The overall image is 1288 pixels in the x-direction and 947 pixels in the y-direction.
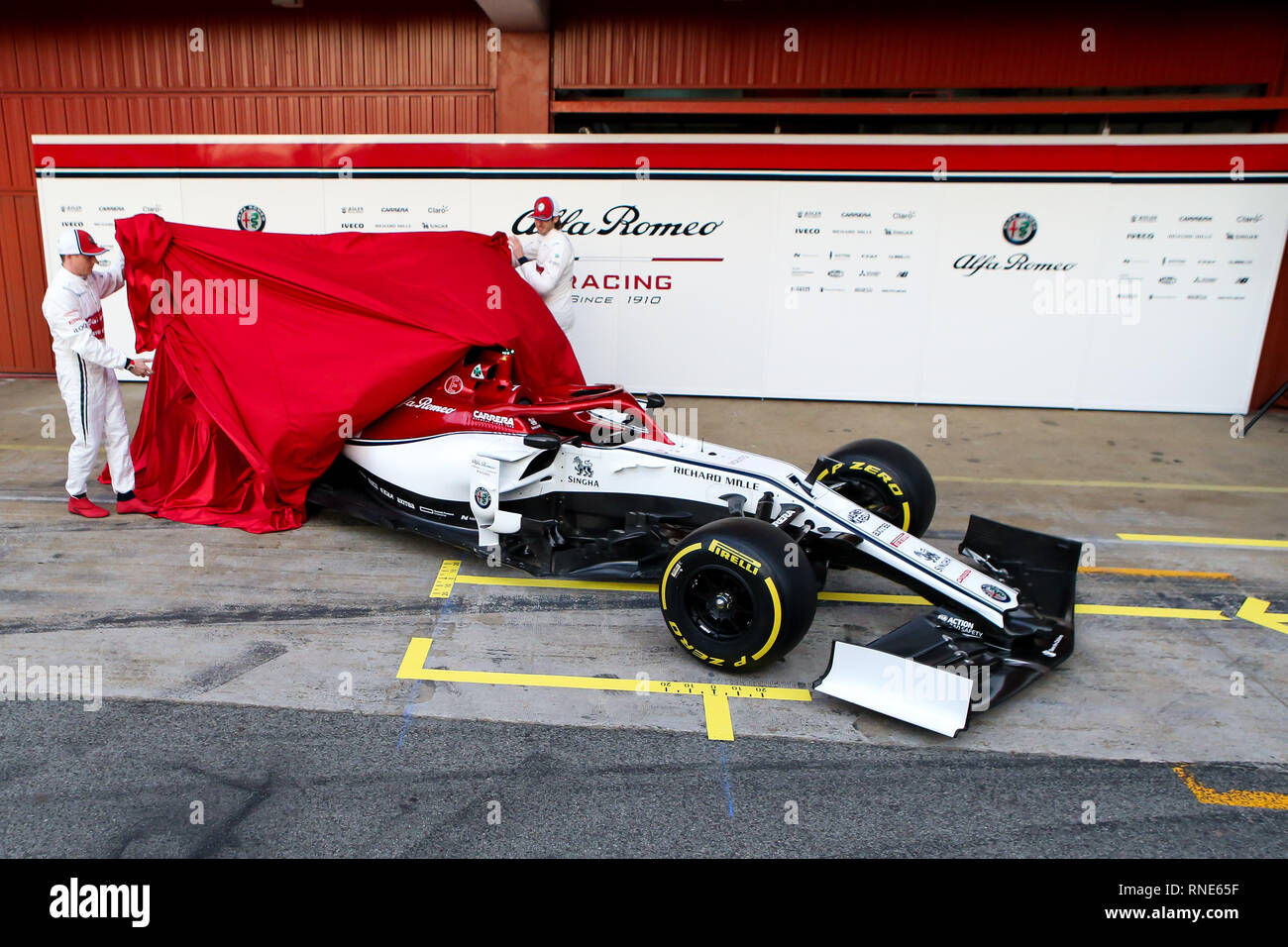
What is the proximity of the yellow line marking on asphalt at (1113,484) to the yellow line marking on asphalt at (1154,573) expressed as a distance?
1.71m

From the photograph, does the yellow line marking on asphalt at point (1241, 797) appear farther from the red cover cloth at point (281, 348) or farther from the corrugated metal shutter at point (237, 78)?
the corrugated metal shutter at point (237, 78)

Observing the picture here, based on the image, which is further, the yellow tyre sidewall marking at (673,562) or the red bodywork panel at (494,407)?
the red bodywork panel at (494,407)

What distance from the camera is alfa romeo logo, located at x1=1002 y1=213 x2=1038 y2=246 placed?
30.2 feet

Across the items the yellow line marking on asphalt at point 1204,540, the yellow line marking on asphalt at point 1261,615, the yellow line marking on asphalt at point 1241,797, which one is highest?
the yellow line marking on asphalt at point 1204,540

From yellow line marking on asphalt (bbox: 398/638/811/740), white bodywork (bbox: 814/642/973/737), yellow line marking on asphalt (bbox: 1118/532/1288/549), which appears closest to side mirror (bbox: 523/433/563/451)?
yellow line marking on asphalt (bbox: 398/638/811/740)

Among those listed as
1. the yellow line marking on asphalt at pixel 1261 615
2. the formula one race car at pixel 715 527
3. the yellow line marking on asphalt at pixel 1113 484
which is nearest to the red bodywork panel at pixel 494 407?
the formula one race car at pixel 715 527

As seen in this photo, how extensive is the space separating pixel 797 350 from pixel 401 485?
18.0 ft

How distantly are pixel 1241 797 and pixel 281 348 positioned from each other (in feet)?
18.1

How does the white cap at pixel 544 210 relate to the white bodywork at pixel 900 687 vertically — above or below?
above

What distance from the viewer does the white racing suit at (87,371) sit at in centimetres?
574

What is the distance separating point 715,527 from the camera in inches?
160
